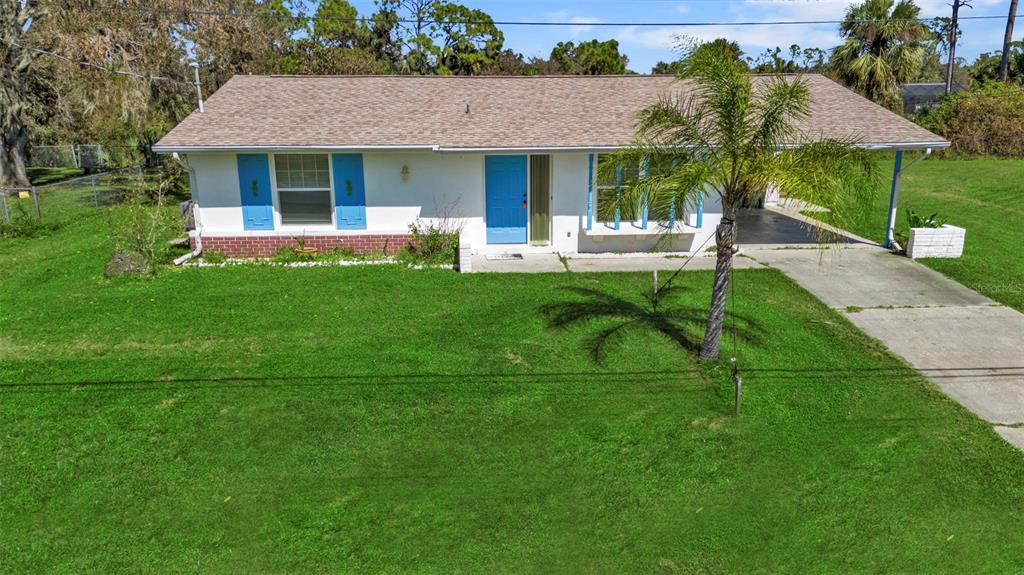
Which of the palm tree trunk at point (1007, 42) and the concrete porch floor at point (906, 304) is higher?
the palm tree trunk at point (1007, 42)

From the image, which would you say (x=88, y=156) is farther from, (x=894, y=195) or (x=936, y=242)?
(x=936, y=242)

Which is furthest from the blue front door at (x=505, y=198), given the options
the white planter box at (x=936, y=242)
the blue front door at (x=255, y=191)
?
the white planter box at (x=936, y=242)

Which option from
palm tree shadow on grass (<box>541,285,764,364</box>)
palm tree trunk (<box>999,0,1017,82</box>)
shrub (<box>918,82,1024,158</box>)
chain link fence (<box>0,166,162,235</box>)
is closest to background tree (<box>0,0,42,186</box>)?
chain link fence (<box>0,166,162,235</box>)

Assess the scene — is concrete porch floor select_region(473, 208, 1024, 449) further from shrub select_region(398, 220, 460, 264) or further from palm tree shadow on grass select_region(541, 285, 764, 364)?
palm tree shadow on grass select_region(541, 285, 764, 364)

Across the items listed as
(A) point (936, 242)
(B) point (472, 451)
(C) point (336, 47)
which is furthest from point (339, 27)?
(B) point (472, 451)

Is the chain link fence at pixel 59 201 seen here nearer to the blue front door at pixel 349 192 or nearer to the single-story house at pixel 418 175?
the single-story house at pixel 418 175

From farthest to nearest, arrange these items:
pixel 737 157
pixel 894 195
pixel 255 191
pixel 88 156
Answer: pixel 88 156, pixel 894 195, pixel 255 191, pixel 737 157
